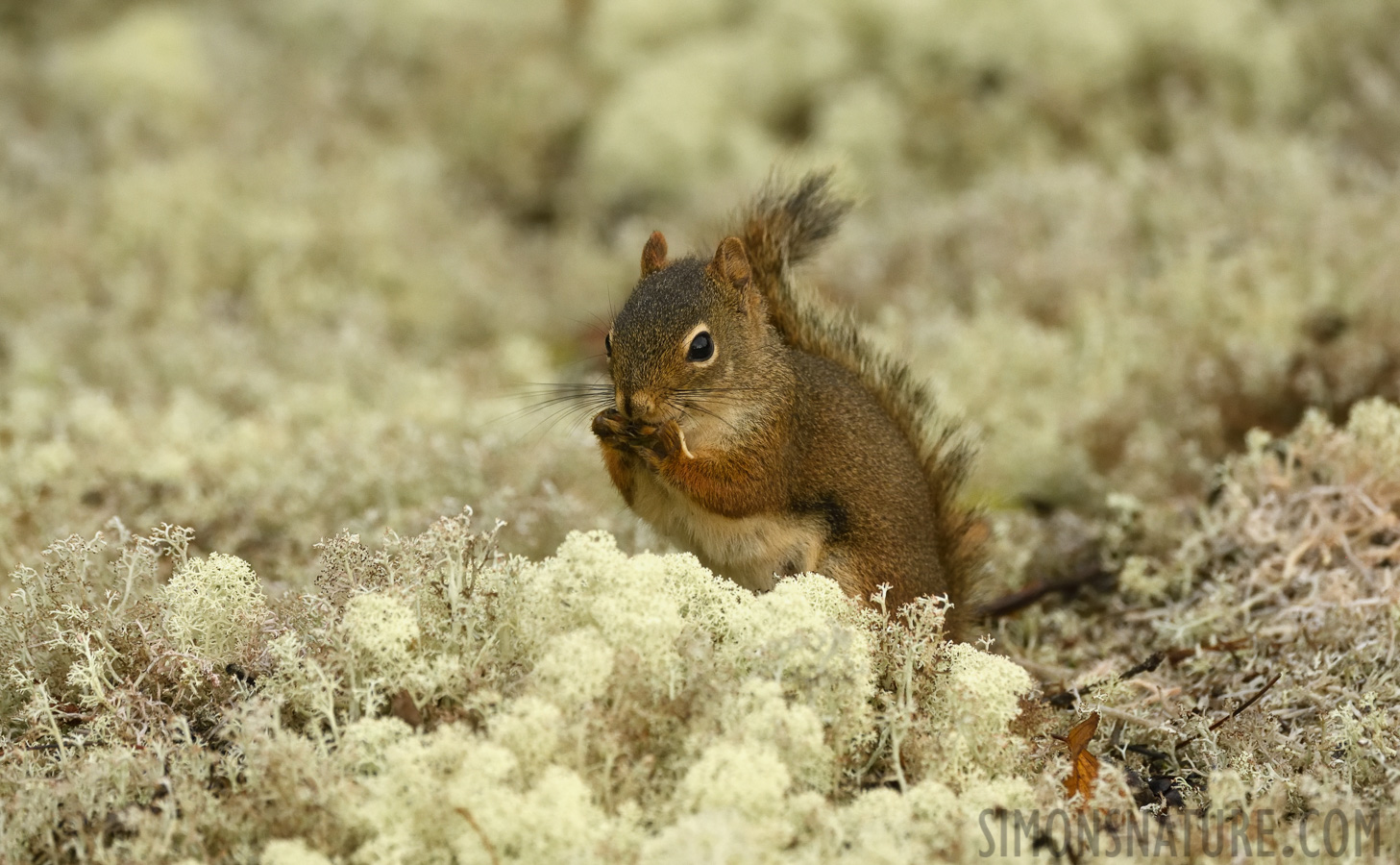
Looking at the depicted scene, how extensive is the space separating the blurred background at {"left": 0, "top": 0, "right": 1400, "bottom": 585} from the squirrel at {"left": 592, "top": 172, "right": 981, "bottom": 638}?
0.43 meters

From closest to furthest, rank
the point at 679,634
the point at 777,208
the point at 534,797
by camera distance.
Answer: the point at 534,797 → the point at 679,634 → the point at 777,208

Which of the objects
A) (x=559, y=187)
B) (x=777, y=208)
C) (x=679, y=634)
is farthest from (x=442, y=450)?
(x=559, y=187)

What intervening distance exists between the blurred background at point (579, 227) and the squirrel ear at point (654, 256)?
0.91 ft

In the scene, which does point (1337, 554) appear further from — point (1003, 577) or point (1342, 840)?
point (1342, 840)

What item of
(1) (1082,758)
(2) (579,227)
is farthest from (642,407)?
(2) (579,227)

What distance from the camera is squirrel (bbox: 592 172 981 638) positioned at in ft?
9.18

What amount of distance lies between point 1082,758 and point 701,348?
3.72 feet

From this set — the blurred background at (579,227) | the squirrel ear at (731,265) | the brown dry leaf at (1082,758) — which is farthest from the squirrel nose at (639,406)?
the brown dry leaf at (1082,758)

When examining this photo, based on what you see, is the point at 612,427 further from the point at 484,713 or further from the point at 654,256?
the point at 484,713

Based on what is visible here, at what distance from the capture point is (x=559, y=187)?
796 cm

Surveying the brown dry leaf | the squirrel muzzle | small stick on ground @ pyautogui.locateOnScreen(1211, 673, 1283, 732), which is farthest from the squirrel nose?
small stick on ground @ pyautogui.locateOnScreen(1211, 673, 1283, 732)

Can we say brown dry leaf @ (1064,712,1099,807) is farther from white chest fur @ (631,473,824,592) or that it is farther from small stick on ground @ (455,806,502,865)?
small stick on ground @ (455,806,502,865)

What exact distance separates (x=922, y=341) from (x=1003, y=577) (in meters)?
1.86

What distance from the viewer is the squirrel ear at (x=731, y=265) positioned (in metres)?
2.94
